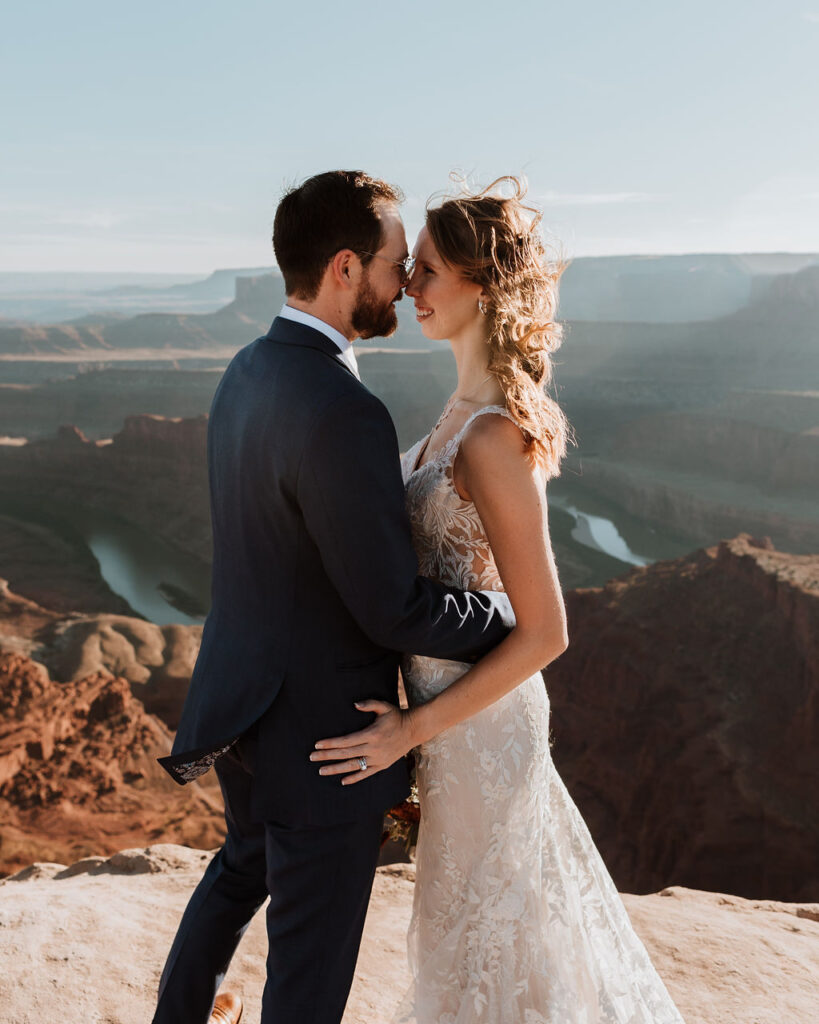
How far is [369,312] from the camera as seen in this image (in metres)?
1.54

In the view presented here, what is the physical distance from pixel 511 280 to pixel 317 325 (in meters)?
0.42

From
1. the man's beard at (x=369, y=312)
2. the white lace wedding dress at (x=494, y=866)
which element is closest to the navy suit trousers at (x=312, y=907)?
the white lace wedding dress at (x=494, y=866)

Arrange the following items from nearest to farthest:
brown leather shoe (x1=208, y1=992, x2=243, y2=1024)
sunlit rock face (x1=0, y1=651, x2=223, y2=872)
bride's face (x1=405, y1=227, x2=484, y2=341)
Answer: bride's face (x1=405, y1=227, x2=484, y2=341) → brown leather shoe (x1=208, y1=992, x2=243, y2=1024) → sunlit rock face (x1=0, y1=651, x2=223, y2=872)

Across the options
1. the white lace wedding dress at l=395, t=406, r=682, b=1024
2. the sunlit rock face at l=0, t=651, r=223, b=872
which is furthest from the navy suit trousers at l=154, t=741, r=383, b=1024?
the sunlit rock face at l=0, t=651, r=223, b=872

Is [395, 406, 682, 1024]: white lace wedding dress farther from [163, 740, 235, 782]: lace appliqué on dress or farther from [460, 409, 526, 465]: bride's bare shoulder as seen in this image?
[163, 740, 235, 782]: lace appliqué on dress

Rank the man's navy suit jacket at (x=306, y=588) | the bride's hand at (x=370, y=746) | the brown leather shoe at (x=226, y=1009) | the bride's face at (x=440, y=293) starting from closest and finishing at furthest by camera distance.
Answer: the man's navy suit jacket at (x=306, y=588) → the bride's hand at (x=370, y=746) → the bride's face at (x=440, y=293) → the brown leather shoe at (x=226, y=1009)

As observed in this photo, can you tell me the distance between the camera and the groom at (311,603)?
1386 mm

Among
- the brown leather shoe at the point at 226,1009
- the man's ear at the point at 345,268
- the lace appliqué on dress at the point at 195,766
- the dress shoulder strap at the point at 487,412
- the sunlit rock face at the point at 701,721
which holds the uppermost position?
the man's ear at the point at 345,268

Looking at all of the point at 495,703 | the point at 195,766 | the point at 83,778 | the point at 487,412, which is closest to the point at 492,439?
A: the point at 487,412

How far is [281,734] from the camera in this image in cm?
→ 150

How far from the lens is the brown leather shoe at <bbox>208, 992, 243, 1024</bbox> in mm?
2129

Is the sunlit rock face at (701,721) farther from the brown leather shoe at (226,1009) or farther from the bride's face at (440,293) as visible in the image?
the bride's face at (440,293)

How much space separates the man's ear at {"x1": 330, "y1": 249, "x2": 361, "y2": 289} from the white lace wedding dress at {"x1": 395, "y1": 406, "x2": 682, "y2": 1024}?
34 cm

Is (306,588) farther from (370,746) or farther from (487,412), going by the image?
(487,412)
